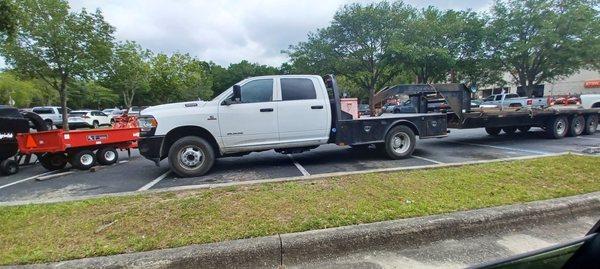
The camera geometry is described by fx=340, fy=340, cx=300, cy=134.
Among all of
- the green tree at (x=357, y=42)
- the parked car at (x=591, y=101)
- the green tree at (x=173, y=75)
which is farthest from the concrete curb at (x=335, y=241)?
the green tree at (x=173, y=75)

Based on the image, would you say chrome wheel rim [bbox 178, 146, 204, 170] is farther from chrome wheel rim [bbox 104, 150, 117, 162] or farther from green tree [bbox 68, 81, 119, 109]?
green tree [bbox 68, 81, 119, 109]

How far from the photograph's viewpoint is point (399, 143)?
317 inches

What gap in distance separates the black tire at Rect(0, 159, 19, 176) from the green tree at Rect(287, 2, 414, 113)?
83.3ft

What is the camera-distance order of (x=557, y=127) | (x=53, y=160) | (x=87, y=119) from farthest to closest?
(x=87, y=119) < (x=557, y=127) < (x=53, y=160)

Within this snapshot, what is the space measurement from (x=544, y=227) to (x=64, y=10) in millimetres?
20785

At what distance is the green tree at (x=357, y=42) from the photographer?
95.7ft

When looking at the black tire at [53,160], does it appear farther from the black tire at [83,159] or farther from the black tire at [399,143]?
the black tire at [399,143]

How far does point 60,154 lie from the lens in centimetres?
815

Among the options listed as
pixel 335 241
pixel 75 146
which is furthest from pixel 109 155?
pixel 335 241

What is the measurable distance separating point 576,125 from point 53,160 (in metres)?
15.4

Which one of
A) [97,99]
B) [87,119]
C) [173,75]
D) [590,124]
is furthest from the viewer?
[97,99]

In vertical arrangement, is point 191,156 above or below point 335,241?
above

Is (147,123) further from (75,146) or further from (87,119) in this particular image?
(87,119)

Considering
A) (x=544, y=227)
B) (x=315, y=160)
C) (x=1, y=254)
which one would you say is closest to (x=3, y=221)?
(x=1, y=254)
